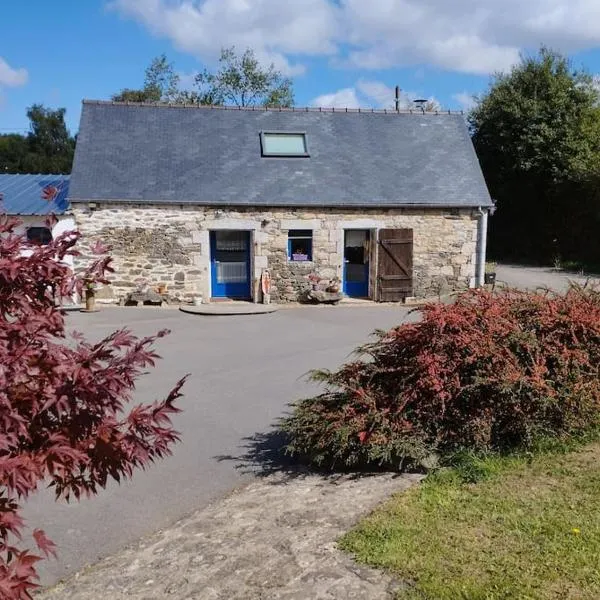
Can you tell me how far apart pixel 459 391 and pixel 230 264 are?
42.5ft

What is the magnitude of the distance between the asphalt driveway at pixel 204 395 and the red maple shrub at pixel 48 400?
219 centimetres

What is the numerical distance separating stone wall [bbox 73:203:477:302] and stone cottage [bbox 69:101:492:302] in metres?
0.03

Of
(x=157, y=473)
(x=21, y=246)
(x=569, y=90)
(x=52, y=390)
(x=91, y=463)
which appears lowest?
(x=157, y=473)

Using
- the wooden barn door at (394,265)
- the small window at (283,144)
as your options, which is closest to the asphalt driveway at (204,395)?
the wooden barn door at (394,265)

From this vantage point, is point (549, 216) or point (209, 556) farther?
point (549, 216)

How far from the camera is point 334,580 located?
Result: 3.94m

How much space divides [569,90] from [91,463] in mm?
29450

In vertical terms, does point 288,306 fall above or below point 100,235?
below

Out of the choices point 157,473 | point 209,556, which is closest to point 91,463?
point 209,556

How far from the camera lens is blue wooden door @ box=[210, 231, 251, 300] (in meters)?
17.8

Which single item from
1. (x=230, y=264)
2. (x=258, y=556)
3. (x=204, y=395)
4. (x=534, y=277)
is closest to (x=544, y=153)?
(x=534, y=277)

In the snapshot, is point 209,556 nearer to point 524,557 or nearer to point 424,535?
point 424,535

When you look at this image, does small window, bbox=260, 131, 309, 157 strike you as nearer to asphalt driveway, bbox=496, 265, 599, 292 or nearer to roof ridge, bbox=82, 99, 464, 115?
roof ridge, bbox=82, 99, 464, 115

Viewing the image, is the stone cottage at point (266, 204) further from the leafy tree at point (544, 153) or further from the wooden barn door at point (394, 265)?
the leafy tree at point (544, 153)
